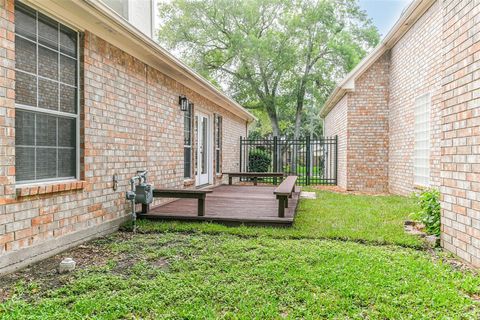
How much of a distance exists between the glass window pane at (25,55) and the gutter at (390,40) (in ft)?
25.5

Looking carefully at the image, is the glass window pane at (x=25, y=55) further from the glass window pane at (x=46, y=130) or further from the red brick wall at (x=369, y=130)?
the red brick wall at (x=369, y=130)

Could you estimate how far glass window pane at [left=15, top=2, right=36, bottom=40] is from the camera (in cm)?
370

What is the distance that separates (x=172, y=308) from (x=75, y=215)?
2.40 meters

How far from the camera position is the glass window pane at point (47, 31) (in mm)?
4031

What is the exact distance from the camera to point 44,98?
13.5 feet

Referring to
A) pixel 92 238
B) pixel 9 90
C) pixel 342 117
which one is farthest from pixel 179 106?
pixel 342 117

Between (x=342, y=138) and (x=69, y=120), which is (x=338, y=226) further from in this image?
(x=342, y=138)

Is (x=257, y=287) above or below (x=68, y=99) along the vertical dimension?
below

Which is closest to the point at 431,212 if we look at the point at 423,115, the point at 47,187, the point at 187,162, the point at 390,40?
the point at 423,115

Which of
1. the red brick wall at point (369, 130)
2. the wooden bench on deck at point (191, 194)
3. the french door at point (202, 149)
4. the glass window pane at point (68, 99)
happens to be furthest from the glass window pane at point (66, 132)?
the red brick wall at point (369, 130)

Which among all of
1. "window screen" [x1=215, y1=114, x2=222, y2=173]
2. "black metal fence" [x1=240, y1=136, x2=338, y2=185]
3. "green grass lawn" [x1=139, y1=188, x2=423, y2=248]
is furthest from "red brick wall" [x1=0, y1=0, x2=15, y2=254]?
"black metal fence" [x1=240, y1=136, x2=338, y2=185]

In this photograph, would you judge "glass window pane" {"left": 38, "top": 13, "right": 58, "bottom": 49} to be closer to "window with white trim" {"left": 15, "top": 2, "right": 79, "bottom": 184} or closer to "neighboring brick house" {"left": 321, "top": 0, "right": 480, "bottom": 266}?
"window with white trim" {"left": 15, "top": 2, "right": 79, "bottom": 184}

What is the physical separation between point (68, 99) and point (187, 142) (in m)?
4.70

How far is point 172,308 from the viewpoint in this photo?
2734 millimetres
